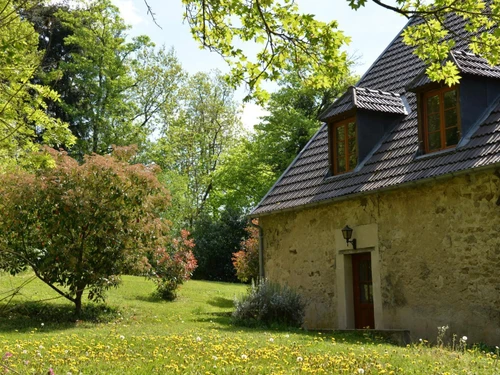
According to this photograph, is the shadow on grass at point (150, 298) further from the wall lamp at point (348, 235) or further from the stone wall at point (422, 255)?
the wall lamp at point (348, 235)

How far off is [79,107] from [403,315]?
23.7 meters

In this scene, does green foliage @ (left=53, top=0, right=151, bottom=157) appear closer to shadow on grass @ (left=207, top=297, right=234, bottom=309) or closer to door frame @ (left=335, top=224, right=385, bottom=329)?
shadow on grass @ (left=207, top=297, right=234, bottom=309)

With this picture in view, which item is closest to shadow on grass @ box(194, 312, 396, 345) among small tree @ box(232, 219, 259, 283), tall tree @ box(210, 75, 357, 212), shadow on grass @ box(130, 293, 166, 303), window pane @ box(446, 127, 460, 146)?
window pane @ box(446, 127, 460, 146)

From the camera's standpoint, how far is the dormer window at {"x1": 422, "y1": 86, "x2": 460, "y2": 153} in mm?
11867

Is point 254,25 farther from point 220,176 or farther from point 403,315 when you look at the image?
point 220,176

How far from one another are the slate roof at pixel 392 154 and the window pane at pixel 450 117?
49 cm

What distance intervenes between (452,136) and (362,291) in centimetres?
399

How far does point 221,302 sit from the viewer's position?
21.3 metres

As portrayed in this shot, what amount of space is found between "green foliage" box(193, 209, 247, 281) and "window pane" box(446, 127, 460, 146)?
19.3 m

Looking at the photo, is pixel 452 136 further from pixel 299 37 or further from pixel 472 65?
pixel 299 37

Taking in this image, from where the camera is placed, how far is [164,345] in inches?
365

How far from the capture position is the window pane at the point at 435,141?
12109 millimetres

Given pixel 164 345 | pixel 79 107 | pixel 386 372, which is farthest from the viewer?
pixel 79 107

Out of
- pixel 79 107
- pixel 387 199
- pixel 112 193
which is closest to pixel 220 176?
pixel 79 107
